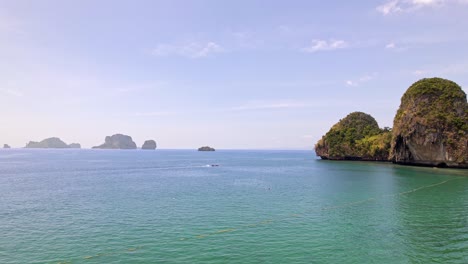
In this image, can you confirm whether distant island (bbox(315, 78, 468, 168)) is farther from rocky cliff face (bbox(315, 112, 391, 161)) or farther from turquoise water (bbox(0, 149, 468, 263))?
turquoise water (bbox(0, 149, 468, 263))

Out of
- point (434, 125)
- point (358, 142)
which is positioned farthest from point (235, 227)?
point (358, 142)

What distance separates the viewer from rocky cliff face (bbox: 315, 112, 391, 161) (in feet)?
536

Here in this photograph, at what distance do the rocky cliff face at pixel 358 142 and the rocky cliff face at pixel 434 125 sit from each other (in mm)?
25763

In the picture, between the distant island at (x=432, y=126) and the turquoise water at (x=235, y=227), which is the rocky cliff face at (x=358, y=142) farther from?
the turquoise water at (x=235, y=227)

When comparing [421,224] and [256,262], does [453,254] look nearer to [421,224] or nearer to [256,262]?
→ [421,224]

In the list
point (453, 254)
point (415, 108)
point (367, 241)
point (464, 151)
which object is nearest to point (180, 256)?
point (367, 241)

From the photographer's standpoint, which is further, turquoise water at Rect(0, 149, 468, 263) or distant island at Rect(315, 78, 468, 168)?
distant island at Rect(315, 78, 468, 168)

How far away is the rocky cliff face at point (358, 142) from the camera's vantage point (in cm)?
16350

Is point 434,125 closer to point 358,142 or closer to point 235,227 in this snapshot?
point 358,142

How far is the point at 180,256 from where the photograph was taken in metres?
25.9

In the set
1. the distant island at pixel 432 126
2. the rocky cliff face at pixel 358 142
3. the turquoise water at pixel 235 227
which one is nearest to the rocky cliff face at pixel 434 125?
the distant island at pixel 432 126

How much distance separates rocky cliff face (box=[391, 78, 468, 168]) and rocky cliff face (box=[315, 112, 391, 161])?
84.5ft

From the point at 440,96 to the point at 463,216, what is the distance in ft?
336

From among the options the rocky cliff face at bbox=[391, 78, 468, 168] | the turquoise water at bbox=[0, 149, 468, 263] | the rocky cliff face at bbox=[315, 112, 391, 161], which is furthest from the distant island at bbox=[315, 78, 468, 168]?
the turquoise water at bbox=[0, 149, 468, 263]
